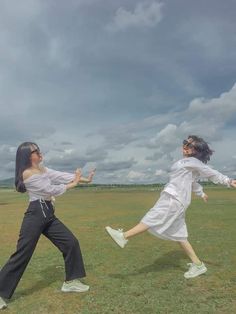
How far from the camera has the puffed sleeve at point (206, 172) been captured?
841 centimetres

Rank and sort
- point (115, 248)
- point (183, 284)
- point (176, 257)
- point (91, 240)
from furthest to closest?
point (91, 240) → point (115, 248) → point (176, 257) → point (183, 284)

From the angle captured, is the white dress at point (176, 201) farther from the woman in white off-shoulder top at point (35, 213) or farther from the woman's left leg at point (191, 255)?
the woman in white off-shoulder top at point (35, 213)

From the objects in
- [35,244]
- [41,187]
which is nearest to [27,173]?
[41,187]

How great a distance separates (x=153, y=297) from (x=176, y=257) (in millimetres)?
3615

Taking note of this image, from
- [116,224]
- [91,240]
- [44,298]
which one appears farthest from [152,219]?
[116,224]

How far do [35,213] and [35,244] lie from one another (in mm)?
517

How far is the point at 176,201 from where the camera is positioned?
28.3 ft

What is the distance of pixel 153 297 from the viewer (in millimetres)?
7352

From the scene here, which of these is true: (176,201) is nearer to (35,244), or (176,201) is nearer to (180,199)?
(180,199)

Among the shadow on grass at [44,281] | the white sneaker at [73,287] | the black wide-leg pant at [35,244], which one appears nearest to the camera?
the black wide-leg pant at [35,244]

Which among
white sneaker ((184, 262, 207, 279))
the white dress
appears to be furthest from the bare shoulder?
white sneaker ((184, 262, 207, 279))

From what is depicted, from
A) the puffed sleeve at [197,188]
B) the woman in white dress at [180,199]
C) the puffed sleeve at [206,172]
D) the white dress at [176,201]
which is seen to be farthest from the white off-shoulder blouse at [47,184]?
the puffed sleeve at [197,188]

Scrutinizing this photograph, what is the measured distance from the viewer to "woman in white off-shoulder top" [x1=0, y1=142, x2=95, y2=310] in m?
7.39

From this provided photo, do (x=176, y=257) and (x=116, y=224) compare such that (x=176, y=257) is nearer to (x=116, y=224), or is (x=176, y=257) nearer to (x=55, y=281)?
(x=55, y=281)
